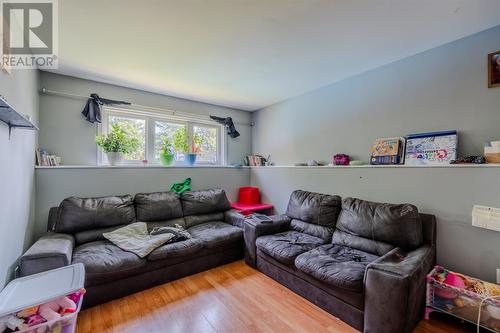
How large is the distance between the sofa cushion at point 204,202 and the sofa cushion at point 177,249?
0.71m

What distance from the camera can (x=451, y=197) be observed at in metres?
2.04

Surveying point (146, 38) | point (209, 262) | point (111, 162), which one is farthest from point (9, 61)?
point (209, 262)

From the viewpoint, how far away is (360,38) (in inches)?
81.2

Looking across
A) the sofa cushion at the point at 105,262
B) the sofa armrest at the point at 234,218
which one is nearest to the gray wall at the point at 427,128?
the sofa armrest at the point at 234,218

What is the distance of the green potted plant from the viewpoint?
11.5 ft

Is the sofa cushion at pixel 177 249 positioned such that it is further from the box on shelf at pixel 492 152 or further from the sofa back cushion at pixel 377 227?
the box on shelf at pixel 492 152

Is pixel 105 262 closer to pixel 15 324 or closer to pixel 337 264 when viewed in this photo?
→ pixel 15 324

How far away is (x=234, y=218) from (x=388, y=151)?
2219 mm

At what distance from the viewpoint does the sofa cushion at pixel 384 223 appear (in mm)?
2029

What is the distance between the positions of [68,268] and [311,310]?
6.67ft

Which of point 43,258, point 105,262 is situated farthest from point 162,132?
point 43,258

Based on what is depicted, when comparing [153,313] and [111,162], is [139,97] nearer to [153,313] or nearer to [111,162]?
[111,162]

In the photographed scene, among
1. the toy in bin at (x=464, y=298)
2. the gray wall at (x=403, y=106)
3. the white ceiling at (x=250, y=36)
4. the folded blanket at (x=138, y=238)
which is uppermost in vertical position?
the white ceiling at (x=250, y=36)

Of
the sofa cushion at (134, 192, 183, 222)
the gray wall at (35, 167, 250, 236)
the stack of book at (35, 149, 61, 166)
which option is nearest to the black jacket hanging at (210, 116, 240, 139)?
the gray wall at (35, 167, 250, 236)
